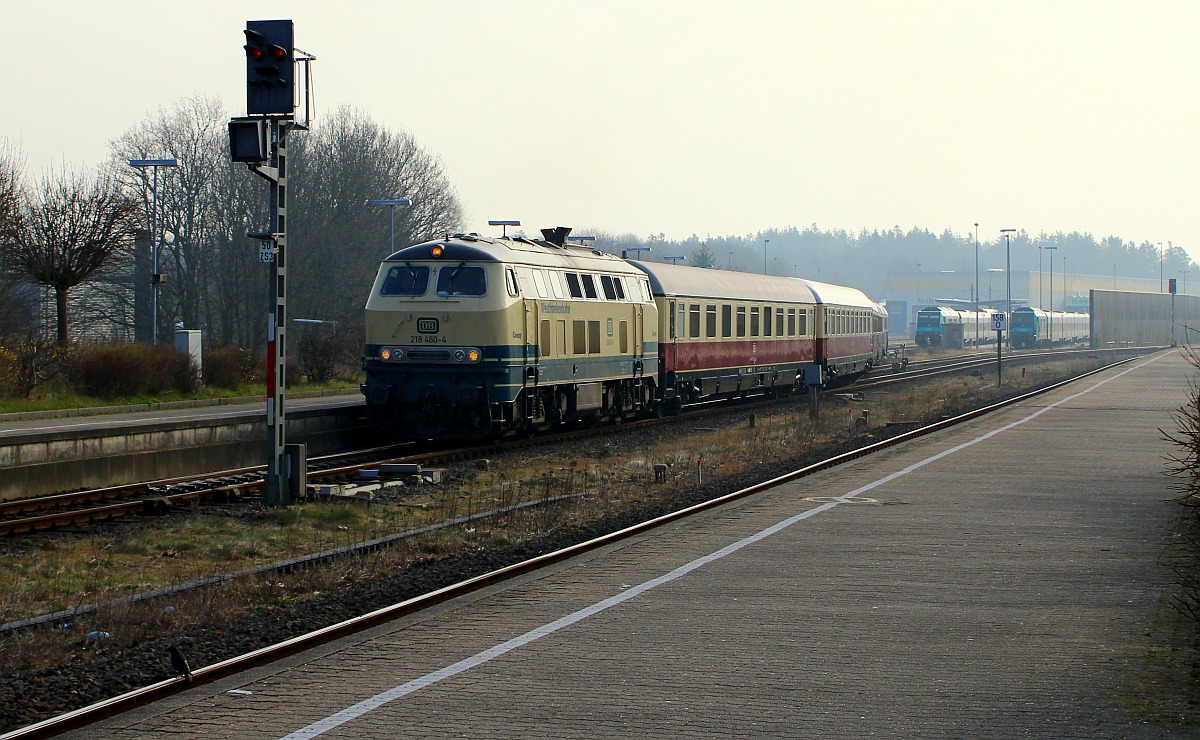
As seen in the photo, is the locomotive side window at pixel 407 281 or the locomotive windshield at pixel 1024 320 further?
the locomotive windshield at pixel 1024 320

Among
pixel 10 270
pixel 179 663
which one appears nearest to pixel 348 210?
pixel 10 270

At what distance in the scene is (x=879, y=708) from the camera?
22.1 feet

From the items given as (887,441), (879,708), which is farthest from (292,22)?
(887,441)

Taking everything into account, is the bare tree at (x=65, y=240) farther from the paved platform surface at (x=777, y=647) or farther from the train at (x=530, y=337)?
the paved platform surface at (x=777, y=647)

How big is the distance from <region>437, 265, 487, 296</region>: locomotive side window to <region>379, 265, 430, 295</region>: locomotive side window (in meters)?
0.31

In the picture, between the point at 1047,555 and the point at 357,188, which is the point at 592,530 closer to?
the point at 1047,555

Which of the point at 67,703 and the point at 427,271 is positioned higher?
the point at 427,271

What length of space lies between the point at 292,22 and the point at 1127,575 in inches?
412

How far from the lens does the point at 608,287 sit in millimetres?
25500

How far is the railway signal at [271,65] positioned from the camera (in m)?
14.7

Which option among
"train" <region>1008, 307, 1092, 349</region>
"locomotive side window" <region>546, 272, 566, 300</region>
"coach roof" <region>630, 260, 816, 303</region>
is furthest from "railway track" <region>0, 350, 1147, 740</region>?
"train" <region>1008, 307, 1092, 349</region>

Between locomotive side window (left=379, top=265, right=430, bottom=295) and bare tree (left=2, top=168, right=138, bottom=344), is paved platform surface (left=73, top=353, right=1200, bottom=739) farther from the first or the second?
bare tree (left=2, top=168, right=138, bottom=344)

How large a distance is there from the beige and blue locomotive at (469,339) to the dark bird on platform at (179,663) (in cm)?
1363

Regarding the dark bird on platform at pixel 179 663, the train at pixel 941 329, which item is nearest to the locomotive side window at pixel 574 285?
the dark bird on platform at pixel 179 663
